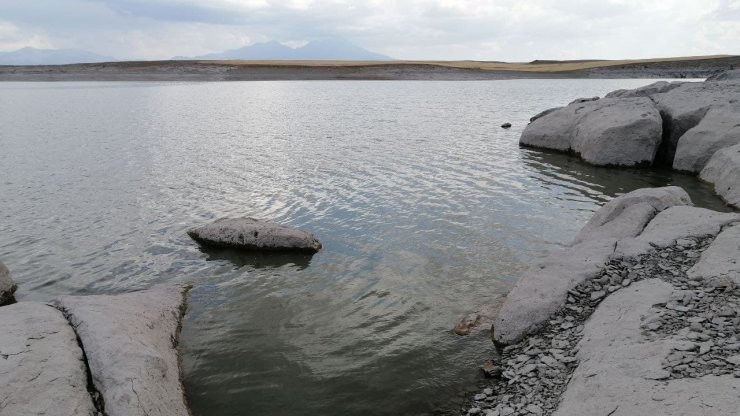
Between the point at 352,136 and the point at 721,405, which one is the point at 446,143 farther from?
the point at 721,405

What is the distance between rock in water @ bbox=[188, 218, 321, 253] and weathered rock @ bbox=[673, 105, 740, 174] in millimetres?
21867

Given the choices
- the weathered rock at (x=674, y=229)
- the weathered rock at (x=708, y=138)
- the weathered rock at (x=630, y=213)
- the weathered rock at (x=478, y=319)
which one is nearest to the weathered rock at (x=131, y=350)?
the weathered rock at (x=478, y=319)

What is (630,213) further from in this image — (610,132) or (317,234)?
(610,132)

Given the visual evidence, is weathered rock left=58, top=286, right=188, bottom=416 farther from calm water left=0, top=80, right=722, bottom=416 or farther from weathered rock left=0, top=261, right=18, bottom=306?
weathered rock left=0, top=261, right=18, bottom=306

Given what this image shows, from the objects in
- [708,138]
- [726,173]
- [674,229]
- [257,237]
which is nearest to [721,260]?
[674,229]

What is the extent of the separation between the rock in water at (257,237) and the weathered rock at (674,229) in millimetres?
9775

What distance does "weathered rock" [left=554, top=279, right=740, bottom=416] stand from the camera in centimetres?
723

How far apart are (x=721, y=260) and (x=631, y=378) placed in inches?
209

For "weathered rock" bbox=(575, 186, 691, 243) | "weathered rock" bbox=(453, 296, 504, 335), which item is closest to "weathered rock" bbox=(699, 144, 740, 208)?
"weathered rock" bbox=(575, 186, 691, 243)

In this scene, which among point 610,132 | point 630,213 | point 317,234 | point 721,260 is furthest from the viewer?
point 610,132

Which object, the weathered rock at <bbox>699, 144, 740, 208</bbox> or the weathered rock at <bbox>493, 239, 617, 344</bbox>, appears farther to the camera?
the weathered rock at <bbox>699, 144, 740, 208</bbox>

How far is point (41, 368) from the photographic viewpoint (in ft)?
27.9

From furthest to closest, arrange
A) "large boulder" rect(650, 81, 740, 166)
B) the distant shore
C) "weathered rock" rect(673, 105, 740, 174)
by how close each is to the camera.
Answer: the distant shore < "large boulder" rect(650, 81, 740, 166) < "weathered rock" rect(673, 105, 740, 174)

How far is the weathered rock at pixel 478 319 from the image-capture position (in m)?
12.3
